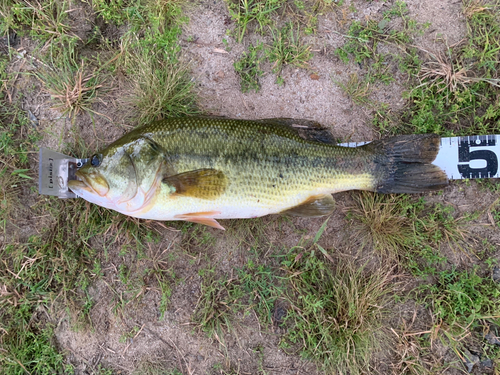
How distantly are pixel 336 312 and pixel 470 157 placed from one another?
2.24 meters

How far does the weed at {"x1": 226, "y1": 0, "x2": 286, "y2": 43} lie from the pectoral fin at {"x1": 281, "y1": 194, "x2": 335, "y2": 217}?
2065 millimetres

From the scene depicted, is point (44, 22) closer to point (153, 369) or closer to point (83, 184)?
point (83, 184)

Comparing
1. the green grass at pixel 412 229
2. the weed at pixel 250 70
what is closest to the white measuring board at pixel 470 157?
the green grass at pixel 412 229

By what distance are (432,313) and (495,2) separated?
3.55 m

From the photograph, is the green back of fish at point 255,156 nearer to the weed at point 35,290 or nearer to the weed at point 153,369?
the weed at point 35,290

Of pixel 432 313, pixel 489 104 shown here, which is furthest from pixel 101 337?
pixel 489 104

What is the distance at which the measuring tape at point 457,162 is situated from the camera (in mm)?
3408

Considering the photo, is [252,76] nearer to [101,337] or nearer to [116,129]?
[116,129]

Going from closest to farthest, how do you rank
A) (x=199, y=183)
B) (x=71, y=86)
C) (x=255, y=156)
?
(x=199, y=183)
(x=255, y=156)
(x=71, y=86)

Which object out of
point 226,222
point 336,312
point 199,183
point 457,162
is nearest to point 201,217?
point 199,183

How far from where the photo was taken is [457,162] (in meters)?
3.46

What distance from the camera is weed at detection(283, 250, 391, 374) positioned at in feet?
11.0

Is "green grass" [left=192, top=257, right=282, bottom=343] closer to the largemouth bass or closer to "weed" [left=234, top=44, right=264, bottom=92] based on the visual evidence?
the largemouth bass

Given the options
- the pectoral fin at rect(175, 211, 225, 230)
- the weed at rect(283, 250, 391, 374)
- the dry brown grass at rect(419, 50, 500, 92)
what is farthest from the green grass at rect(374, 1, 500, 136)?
the pectoral fin at rect(175, 211, 225, 230)
